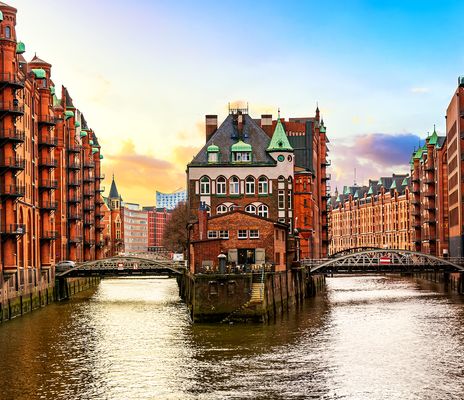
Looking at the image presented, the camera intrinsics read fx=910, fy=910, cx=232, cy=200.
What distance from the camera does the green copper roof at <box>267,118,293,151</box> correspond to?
94.8 metres

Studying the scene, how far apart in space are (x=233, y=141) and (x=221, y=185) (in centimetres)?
531

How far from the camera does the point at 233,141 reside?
318 feet

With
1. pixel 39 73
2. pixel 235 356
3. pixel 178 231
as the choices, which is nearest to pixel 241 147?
pixel 39 73

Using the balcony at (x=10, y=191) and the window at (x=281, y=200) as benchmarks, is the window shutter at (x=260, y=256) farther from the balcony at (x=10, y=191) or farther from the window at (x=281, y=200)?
the window at (x=281, y=200)

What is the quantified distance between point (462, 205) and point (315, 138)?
28.8m

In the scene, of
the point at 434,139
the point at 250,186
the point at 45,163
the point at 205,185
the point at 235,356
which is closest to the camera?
the point at 235,356

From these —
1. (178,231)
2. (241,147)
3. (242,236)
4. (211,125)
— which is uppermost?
(211,125)

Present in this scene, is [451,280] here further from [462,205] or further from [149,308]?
[149,308]

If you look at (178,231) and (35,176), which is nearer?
(35,176)

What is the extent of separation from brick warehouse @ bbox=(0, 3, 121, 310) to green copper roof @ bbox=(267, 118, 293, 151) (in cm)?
2230

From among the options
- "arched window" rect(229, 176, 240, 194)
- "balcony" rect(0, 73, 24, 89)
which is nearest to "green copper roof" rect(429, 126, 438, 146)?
"arched window" rect(229, 176, 240, 194)

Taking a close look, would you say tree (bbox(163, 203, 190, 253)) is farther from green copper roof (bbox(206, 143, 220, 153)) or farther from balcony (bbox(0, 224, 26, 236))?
balcony (bbox(0, 224, 26, 236))

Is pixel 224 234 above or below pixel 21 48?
below

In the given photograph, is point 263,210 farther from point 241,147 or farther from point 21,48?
point 21,48
